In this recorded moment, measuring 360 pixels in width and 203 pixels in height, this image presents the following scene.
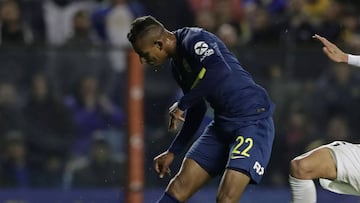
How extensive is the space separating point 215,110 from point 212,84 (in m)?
0.48

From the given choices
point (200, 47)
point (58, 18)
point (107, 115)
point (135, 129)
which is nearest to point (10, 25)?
Answer: point (58, 18)

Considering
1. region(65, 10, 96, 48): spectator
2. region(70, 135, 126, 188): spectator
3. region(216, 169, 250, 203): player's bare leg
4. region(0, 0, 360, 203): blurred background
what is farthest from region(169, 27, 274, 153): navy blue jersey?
region(65, 10, 96, 48): spectator

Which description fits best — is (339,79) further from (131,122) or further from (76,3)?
(76,3)

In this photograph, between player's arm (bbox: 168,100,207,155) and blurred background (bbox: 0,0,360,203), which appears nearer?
player's arm (bbox: 168,100,207,155)

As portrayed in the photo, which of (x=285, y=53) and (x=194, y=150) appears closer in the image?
(x=194, y=150)

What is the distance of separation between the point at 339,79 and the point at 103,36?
9.69 ft

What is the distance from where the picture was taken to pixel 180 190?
980 cm

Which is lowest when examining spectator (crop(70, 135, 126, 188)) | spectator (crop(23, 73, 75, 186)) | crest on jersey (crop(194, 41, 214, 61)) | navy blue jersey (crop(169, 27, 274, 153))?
spectator (crop(70, 135, 126, 188))

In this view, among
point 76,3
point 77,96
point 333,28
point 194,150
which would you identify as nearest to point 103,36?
point 76,3

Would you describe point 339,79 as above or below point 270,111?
below

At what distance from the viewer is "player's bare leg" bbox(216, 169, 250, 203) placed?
9453 millimetres

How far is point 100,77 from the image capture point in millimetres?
13695

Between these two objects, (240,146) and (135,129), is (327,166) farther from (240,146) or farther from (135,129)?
(135,129)

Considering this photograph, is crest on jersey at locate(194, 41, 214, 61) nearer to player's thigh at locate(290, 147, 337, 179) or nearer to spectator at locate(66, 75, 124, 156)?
player's thigh at locate(290, 147, 337, 179)
